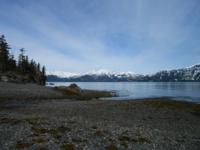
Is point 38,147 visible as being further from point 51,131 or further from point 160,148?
point 160,148

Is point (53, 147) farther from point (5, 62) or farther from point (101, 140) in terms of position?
point (5, 62)

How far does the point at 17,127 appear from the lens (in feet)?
44.7

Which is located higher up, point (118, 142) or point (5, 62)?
point (5, 62)

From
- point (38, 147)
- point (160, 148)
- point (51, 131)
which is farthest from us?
point (51, 131)

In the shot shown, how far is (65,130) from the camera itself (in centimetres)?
1350

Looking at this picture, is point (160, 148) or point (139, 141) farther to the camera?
point (139, 141)

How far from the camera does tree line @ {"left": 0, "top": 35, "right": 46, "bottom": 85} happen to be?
2963 inches

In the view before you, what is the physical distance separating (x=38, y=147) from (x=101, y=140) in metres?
4.27

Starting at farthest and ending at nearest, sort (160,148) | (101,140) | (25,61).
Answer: (25,61) → (101,140) → (160,148)

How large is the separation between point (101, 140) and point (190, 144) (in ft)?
22.3

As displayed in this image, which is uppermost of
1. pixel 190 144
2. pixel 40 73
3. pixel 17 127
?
pixel 40 73

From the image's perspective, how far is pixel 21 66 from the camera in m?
88.7

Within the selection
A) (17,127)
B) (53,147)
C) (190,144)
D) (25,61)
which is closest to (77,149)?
(53,147)

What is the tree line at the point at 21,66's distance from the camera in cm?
7525
